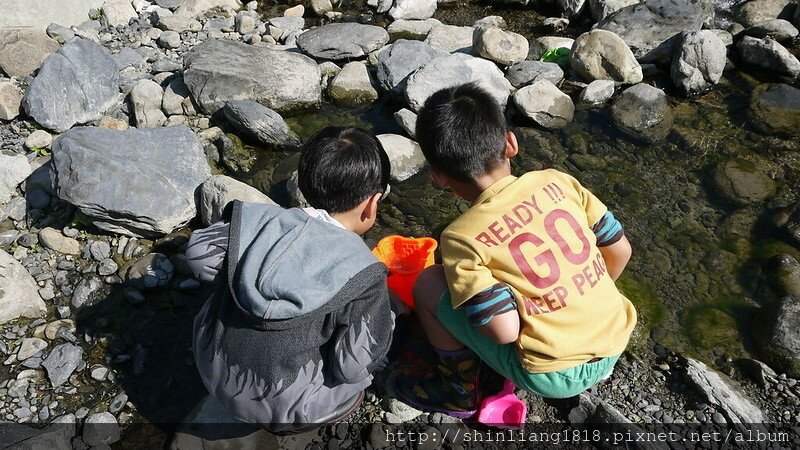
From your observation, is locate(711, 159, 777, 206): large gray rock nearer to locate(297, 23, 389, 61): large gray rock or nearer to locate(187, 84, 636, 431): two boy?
locate(187, 84, 636, 431): two boy

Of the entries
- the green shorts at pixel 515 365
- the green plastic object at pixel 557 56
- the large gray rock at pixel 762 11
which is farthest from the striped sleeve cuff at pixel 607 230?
the large gray rock at pixel 762 11

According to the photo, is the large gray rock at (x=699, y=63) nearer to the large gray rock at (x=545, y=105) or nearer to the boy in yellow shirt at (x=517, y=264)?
the large gray rock at (x=545, y=105)

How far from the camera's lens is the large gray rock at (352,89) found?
16.9 ft

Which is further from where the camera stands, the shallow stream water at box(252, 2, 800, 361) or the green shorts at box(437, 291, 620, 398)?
the shallow stream water at box(252, 2, 800, 361)

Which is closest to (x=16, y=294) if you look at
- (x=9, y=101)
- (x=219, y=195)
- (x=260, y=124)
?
(x=219, y=195)

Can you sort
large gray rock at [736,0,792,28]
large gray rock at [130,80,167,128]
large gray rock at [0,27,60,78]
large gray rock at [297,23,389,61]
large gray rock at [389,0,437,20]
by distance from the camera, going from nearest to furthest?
large gray rock at [130,80,167,128] < large gray rock at [0,27,60,78] < large gray rock at [297,23,389,61] < large gray rock at [736,0,792,28] < large gray rock at [389,0,437,20]

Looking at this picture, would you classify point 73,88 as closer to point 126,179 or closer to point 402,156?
point 126,179

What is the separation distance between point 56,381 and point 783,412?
346 centimetres

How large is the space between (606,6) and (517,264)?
4731mm

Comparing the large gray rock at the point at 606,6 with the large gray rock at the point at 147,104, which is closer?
the large gray rock at the point at 147,104

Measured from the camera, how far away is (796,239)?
3939 mm

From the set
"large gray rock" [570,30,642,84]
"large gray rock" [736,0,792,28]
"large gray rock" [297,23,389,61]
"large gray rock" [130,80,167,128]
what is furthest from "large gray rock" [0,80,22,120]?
"large gray rock" [736,0,792,28]

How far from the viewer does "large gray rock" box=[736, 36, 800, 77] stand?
17.7ft

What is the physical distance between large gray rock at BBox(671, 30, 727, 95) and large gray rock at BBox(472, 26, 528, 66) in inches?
51.0
